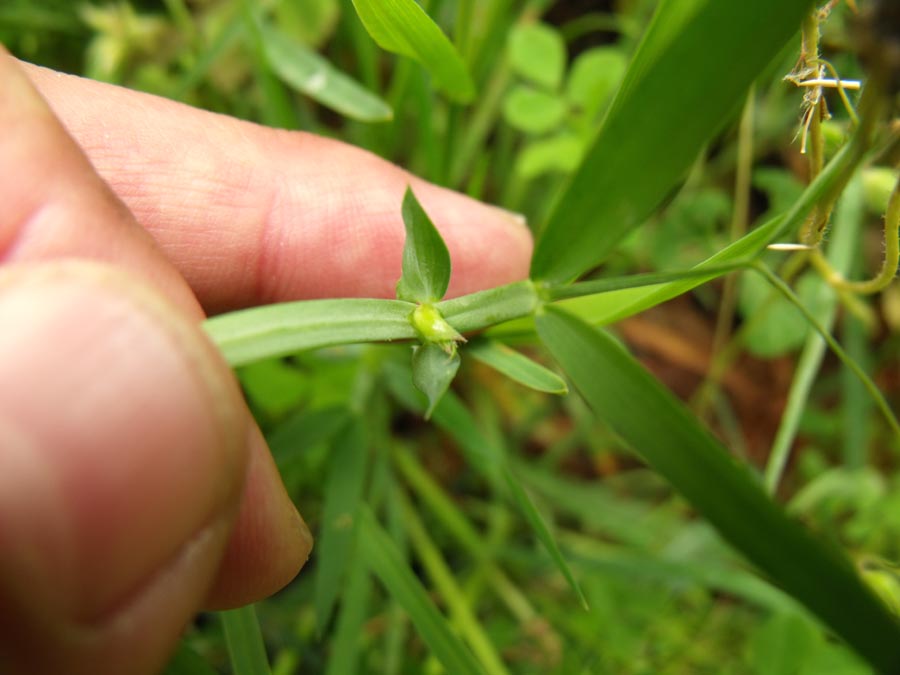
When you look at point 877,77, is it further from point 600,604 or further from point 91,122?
point 600,604

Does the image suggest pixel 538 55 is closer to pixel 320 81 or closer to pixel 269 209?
pixel 320 81

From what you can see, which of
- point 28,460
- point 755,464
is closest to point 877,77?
point 28,460

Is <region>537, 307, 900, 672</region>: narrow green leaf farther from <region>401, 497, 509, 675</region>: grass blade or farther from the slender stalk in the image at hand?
the slender stalk

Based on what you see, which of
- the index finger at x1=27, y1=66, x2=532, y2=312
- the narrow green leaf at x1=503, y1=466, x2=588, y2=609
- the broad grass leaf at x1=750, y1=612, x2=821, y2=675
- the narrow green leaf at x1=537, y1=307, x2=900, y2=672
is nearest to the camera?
the narrow green leaf at x1=537, y1=307, x2=900, y2=672

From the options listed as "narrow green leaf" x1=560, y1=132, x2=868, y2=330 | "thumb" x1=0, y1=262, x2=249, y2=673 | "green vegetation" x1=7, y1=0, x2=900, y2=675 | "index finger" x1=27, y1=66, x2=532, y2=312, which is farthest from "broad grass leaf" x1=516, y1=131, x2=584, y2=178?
"thumb" x1=0, y1=262, x2=249, y2=673

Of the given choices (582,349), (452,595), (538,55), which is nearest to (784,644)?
(452,595)

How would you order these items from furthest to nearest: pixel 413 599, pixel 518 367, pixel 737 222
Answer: pixel 737 222
pixel 413 599
pixel 518 367
